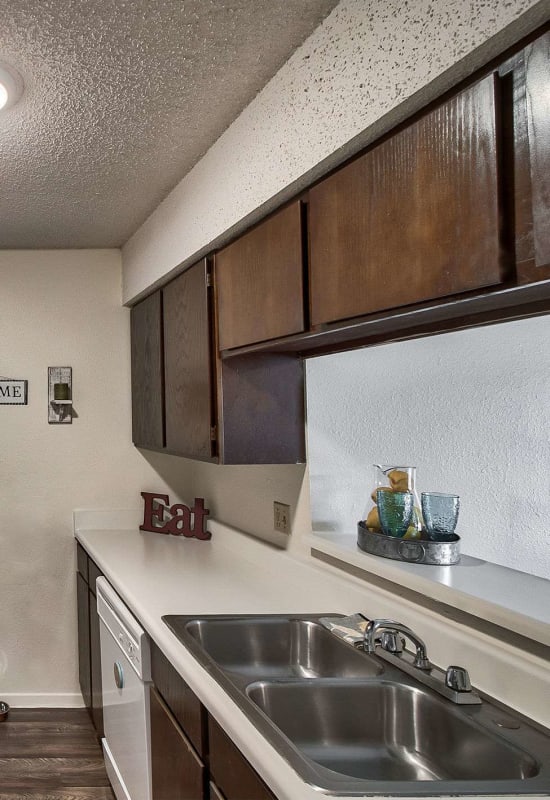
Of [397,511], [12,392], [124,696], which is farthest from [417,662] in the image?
[12,392]

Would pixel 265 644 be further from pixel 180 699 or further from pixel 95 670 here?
pixel 95 670

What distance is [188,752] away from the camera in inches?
65.3

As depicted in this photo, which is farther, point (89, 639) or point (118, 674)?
point (89, 639)

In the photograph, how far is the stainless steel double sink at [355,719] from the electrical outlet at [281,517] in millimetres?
582

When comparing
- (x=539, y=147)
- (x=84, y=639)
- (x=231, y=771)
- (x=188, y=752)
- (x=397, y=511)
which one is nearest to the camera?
(x=539, y=147)

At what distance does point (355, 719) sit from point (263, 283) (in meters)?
1.16

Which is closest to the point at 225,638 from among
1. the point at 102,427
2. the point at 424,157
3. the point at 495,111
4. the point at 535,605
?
the point at 535,605

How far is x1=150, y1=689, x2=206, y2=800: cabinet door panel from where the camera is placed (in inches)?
63.7

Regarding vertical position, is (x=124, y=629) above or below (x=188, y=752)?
above

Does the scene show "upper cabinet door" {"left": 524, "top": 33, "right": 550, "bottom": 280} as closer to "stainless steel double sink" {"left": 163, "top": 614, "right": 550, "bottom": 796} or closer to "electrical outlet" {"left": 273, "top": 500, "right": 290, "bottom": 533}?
"stainless steel double sink" {"left": 163, "top": 614, "right": 550, "bottom": 796}

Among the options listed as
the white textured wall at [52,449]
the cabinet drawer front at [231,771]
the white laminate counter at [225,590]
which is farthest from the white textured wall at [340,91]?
the white textured wall at [52,449]

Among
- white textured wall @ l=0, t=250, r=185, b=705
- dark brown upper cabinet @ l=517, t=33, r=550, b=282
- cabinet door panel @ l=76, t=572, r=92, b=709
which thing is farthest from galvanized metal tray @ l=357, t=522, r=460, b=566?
white textured wall @ l=0, t=250, r=185, b=705

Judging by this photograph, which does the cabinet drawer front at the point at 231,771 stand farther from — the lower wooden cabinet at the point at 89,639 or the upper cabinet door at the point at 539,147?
the lower wooden cabinet at the point at 89,639

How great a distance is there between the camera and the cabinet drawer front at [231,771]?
4.12ft
